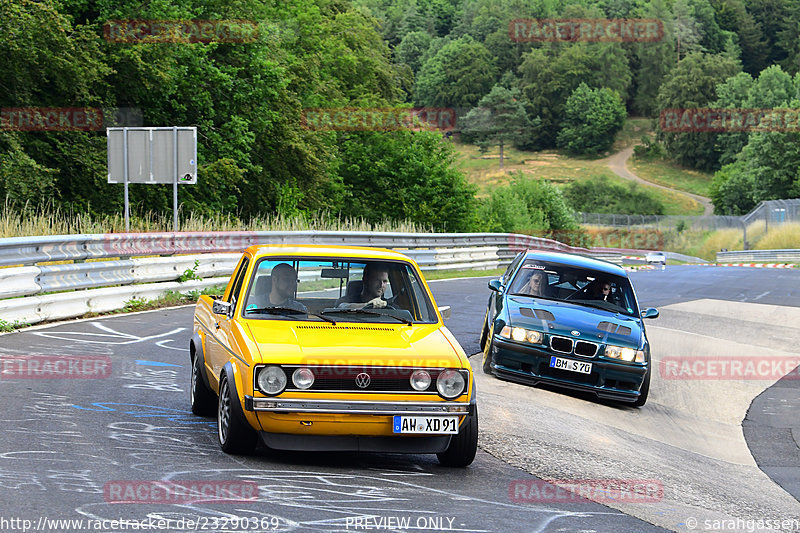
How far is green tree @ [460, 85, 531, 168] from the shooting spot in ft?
562

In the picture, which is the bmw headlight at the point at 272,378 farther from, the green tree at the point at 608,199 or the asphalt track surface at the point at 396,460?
the green tree at the point at 608,199

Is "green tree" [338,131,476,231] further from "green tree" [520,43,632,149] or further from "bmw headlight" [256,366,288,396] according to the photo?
"green tree" [520,43,632,149]

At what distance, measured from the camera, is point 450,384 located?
22.8ft

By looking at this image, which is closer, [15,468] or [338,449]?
[15,468]

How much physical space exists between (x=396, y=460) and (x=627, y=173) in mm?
158517

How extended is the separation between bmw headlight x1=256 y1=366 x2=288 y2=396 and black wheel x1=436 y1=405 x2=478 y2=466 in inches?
49.3

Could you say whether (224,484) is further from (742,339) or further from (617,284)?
(742,339)

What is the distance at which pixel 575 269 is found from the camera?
13055 millimetres

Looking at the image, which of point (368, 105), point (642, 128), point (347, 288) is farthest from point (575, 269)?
point (642, 128)

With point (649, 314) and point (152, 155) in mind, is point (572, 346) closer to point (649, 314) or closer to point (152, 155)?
point (649, 314)

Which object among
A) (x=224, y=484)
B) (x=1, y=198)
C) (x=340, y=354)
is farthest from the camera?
(x=1, y=198)

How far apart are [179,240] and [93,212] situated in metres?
14.1

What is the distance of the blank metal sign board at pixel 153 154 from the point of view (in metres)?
21.6

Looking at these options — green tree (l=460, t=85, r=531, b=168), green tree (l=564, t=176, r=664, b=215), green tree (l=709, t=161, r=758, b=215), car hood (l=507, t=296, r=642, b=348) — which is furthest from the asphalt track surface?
green tree (l=460, t=85, r=531, b=168)
